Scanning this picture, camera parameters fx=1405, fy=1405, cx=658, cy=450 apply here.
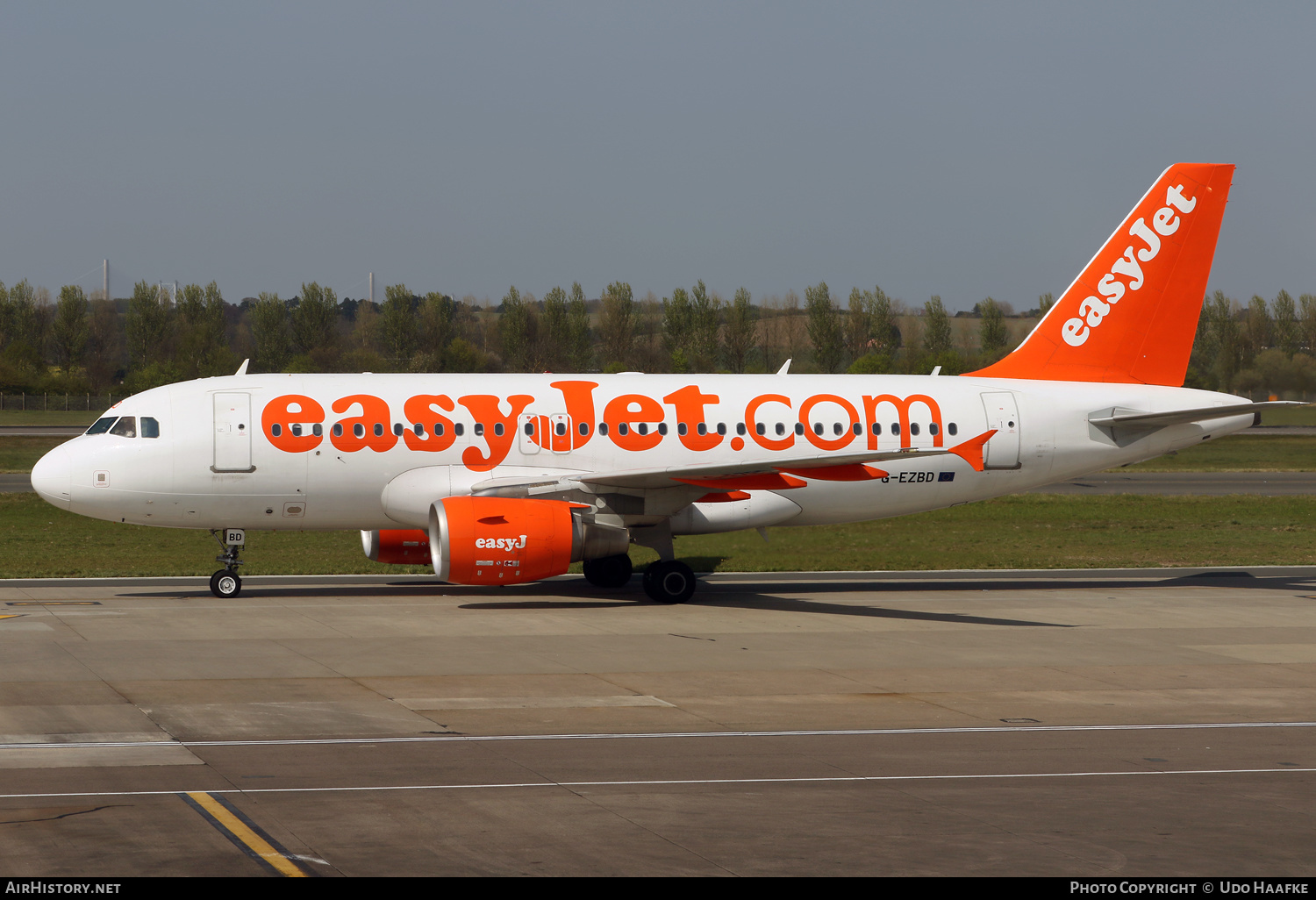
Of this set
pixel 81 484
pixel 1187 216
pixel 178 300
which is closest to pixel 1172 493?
pixel 1187 216

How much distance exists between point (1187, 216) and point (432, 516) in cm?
1760

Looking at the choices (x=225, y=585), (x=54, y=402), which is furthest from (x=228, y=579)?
(x=54, y=402)

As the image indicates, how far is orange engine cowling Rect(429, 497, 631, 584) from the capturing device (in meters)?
23.9

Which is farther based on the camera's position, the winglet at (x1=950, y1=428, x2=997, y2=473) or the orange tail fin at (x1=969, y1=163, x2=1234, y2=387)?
the orange tail fin at (x1=969, y1=163, x2=1234, y2=387)

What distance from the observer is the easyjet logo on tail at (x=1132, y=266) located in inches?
1195

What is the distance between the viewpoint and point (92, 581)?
94.4 ft

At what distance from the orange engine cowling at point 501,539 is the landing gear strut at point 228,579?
4392mm

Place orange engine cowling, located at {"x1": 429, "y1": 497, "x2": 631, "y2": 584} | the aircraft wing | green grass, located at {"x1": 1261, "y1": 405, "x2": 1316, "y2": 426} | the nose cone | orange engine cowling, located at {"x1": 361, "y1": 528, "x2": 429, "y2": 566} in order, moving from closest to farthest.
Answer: orange engine cowling, located at {"x1": 429, "y1": 497, "x2": 631, "y2": 584}
the nose cone
orange engine cowling, located at {"x1": 361, "y1": 528, "x2": 429, "y2": 566}
the aircraft wing
green grass, located at {"x1": 1261, "y1": 405, "x2": 1316, "y2": 426}

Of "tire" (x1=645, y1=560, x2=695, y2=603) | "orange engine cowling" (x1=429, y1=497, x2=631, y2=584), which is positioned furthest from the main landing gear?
"orange engine cowling" (x1=429, y1=497, x2=631, y2=584)

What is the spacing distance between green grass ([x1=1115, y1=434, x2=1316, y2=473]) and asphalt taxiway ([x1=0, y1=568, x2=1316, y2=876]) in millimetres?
42176

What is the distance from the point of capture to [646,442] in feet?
90.6

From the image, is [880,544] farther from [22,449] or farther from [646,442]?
[22,449]

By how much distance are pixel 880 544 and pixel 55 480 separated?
2022cm

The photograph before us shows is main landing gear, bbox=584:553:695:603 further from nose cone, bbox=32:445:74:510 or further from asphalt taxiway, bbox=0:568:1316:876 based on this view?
nose cone, bbox=32:445:74:510
